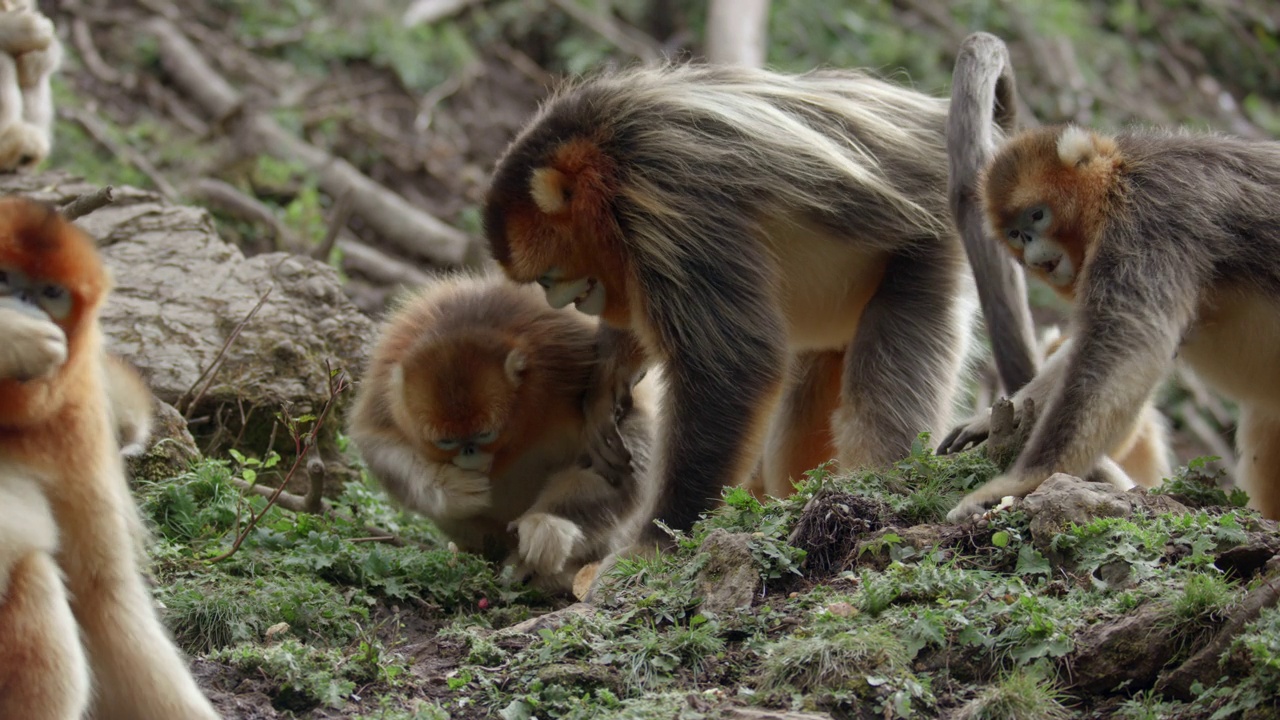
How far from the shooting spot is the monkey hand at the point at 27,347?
3.53 metres

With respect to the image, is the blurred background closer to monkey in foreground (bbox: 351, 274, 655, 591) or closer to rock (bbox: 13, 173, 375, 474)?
rock (bbox: 13, 173, 375, 474)

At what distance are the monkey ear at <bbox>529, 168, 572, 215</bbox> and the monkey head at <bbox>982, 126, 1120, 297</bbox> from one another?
1.65 m

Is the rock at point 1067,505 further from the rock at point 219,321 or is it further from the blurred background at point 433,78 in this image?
the blurred background at point 433,78

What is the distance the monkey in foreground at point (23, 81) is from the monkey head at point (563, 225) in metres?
4.14

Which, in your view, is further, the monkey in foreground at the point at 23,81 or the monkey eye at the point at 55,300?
the monkey in foreground at the point at 23,81

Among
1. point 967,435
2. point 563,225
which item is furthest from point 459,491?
point 967,435

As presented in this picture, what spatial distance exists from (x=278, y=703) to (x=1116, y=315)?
122 inches

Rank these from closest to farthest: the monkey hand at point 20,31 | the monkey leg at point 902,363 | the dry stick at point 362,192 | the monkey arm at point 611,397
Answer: the monkey leg at point 902,363 < the monkey arm at point 611,397 < the monkey hand at point 20,31 < the dry stick at point 362,192

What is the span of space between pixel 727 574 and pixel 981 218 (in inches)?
75.3

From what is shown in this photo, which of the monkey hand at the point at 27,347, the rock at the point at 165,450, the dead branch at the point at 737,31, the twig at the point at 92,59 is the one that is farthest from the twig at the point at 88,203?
the dead branch at the point at 737,31

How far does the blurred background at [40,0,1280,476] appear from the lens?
36.3 ft

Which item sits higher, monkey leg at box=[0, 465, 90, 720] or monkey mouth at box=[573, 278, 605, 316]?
monkey mouth at box=[573, 278, 605, 316]

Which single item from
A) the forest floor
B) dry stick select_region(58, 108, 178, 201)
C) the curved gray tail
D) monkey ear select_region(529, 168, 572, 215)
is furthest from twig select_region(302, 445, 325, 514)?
dry stick select_region(58, 108, 178, 201)

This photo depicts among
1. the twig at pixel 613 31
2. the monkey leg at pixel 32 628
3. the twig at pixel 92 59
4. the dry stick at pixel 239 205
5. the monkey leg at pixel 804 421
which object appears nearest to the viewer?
the monkey leg at pixel 32 628
